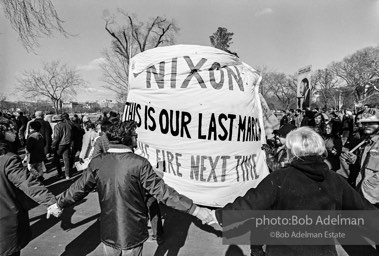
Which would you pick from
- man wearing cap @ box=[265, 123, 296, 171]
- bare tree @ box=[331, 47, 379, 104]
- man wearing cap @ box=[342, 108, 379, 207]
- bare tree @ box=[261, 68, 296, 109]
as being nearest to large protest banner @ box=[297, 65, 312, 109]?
man wearing cap @ box=[342, 108, 379, 207]

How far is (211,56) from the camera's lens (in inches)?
137

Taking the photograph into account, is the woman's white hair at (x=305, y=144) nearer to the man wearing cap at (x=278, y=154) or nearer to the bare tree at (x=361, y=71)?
the man wearing cap at (x=278, y=154)

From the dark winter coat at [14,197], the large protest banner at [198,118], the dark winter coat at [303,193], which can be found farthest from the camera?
the large protest banner at [198,118]

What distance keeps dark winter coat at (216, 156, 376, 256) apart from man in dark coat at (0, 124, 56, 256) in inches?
71.5

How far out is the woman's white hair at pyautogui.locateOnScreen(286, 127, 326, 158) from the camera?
1.88m

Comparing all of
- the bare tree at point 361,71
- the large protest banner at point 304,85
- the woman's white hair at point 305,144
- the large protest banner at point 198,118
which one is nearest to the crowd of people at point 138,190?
the woman's white hair at point 305,144

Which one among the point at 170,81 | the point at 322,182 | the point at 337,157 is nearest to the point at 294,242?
the point at 322,182

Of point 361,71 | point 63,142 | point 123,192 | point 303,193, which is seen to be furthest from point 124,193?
point 361,71

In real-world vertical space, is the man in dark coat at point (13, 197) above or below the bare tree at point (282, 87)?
below

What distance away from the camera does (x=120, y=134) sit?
2.41m

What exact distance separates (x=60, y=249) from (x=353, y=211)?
3.57 m

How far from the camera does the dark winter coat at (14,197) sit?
2.40m

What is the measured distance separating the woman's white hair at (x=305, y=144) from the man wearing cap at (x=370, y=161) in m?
1.65

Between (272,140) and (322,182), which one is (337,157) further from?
(322,182)
